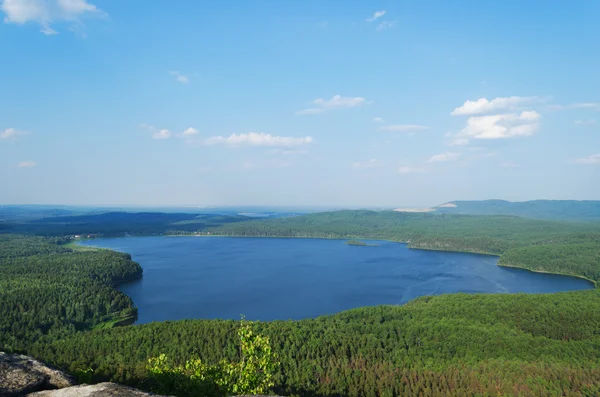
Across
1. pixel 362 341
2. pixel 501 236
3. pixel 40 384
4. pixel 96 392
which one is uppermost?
pixel 96 392

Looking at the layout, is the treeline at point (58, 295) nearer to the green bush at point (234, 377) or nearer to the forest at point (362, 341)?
the forest at point (362, 341)

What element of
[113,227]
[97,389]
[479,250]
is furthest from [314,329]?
[113,227]

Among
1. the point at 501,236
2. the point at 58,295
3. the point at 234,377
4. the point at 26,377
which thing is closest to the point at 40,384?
the point at 26,377

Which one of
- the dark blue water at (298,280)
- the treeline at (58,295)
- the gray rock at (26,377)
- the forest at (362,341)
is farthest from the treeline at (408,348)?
the gray rock at (26,377)

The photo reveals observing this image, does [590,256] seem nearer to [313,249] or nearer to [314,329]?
[313,249]

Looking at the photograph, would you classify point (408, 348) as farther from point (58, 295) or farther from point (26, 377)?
point (58, 295)

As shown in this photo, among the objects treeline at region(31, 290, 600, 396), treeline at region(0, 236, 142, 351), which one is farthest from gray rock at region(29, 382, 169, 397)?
treeline at region(0, 236, 142, 351)
